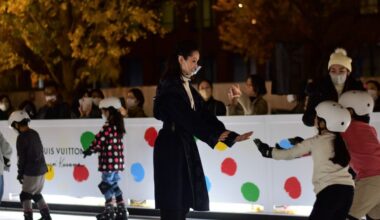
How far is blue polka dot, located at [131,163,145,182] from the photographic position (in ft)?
33.0

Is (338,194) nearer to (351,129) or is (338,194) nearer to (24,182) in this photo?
(351,129)

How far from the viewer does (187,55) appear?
546 centimetres

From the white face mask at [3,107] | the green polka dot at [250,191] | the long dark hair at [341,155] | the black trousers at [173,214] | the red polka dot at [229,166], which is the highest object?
the white face mask at [3,107]

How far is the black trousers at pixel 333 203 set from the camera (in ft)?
18.9

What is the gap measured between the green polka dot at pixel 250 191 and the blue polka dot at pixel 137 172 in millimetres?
1516

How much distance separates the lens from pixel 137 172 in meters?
10.1

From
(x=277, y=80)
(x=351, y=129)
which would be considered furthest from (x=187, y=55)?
(x=277, y=80)

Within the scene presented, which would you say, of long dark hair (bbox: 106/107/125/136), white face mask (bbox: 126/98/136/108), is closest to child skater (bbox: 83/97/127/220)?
long dark hair (bbox: 106/107/125/136)

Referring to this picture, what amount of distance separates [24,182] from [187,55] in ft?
15.1

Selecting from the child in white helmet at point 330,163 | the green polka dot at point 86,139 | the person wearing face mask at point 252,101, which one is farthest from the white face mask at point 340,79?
the green polka dot at point 86,139

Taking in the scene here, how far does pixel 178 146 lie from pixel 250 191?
156 inches

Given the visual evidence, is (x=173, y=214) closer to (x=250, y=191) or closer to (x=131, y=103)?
(x=250, y=191)

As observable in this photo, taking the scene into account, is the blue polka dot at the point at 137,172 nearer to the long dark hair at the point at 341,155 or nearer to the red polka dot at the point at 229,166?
the red polka dot at the point at 229,166

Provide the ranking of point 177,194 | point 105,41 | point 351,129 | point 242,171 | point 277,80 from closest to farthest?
point 177,194, point 351,129, point 242,171, point 277,80, point 105,41
